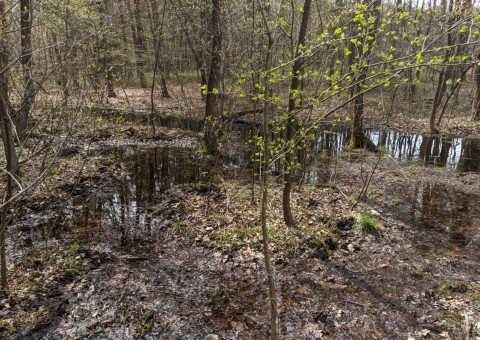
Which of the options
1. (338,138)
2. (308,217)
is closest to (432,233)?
(308,217)

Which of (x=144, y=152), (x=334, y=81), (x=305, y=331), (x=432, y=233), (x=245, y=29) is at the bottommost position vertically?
(x=305, y=331)

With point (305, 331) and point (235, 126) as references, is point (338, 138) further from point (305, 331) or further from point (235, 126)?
point (305, 331)

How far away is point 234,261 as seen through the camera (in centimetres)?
658

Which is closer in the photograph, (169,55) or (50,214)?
(50,214)

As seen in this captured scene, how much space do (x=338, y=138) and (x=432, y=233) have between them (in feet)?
33.1

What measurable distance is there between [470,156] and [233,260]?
1227 cm

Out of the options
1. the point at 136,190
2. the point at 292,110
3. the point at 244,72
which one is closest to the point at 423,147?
the point at 244,72

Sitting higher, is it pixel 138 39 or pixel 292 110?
pixel 138 39

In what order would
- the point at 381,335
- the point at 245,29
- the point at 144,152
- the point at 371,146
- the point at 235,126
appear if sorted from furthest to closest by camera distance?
the point at 235,126 → the point at 371,146 → the point at 144,152 → the point at 245,29 → the point at 381,335

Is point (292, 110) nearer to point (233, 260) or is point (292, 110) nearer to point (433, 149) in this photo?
point (233, 260)

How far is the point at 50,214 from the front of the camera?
7.96 meters

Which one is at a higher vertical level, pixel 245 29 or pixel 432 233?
pixel 245 29

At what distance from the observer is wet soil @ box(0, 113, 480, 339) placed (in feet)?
16.4

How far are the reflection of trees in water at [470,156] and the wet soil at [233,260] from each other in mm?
1990
